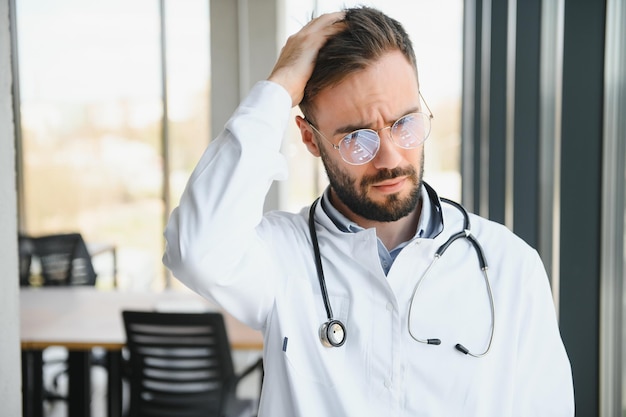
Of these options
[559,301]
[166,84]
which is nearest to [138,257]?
[166,84]

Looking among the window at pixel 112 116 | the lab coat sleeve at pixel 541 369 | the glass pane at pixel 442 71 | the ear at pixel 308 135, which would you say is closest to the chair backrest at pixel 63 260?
the window at pixel 112 116

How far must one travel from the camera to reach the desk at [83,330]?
2.78 m

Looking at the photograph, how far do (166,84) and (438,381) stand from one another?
533cm

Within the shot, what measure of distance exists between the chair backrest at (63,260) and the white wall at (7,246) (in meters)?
3.04

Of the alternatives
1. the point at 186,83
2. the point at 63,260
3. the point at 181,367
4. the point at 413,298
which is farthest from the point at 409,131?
the point at 186,83

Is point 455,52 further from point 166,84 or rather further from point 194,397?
point 194,397

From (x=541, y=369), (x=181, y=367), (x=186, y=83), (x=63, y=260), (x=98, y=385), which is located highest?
(x=186, y=83)

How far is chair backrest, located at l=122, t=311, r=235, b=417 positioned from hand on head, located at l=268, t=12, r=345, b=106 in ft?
4.54

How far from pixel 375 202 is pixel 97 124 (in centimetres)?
544

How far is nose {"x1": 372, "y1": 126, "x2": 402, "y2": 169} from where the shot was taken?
48.1 inches

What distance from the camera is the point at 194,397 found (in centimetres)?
265

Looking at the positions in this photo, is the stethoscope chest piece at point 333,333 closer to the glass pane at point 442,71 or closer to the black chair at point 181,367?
the black chair at point 181,367

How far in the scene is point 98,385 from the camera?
4.23 meters

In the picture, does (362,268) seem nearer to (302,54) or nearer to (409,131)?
(409,131)
